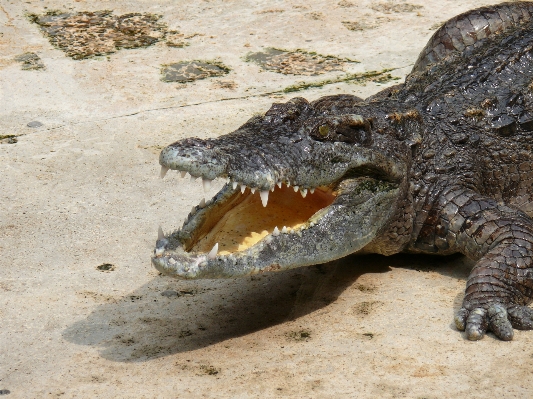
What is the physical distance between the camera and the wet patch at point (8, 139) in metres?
6.79

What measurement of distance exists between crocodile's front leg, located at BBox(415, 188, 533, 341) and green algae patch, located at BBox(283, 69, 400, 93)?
2.67 metres

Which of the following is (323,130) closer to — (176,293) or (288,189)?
(288,189)

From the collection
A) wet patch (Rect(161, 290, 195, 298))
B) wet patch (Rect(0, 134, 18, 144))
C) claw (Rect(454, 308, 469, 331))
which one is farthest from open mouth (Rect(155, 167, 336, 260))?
wet patch (Rect(0, 134, 18, 144))

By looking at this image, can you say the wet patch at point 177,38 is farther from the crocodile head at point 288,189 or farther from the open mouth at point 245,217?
the open mouth at point 245,217

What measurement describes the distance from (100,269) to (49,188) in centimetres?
116

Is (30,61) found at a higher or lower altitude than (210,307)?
higher

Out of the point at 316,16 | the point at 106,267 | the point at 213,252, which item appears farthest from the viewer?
the point at 316,16

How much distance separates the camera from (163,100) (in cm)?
746

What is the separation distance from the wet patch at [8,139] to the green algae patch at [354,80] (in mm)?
2251

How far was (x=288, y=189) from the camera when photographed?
4.95 meters

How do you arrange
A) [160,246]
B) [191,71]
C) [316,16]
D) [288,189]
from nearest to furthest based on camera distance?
[160,246], [288,189], [191,71], [316,16]

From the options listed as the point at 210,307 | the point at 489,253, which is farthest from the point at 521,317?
the point at 210,307

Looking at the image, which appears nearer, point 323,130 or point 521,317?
point 521,317

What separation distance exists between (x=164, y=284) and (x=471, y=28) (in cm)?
347
